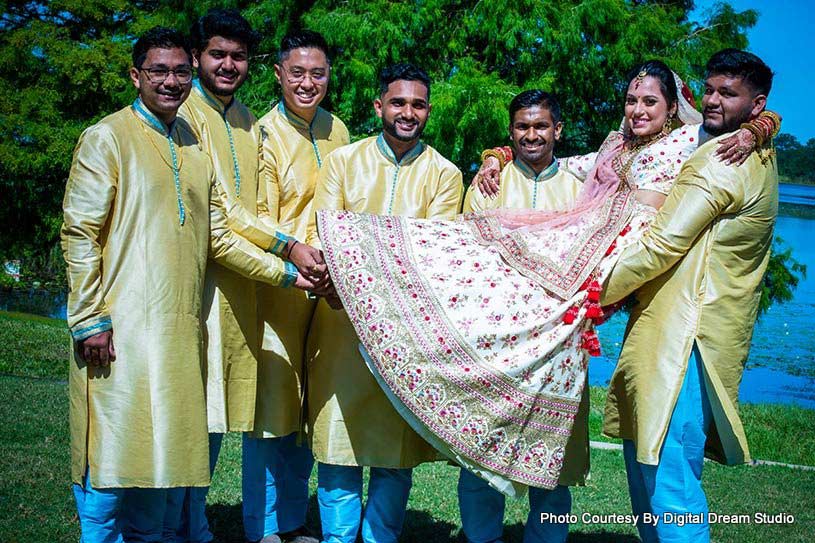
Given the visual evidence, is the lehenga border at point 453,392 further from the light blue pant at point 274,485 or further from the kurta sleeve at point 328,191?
the light blue pant at point 274,485

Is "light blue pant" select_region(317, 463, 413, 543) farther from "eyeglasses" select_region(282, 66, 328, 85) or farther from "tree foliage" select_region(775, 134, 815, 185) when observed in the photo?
"tree foliage" select_region(775, 134, 815, 185)

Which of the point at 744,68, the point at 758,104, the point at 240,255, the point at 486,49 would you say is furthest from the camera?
the point at 486,49

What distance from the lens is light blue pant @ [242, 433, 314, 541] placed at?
4.53 metres

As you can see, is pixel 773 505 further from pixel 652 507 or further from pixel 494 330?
pixel 494 330

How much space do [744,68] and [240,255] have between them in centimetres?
228

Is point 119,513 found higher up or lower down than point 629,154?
lower down

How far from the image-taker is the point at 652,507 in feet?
12.4

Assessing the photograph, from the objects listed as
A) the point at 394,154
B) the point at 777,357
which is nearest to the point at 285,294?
the point at 394,154

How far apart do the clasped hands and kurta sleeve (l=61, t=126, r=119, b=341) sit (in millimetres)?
938

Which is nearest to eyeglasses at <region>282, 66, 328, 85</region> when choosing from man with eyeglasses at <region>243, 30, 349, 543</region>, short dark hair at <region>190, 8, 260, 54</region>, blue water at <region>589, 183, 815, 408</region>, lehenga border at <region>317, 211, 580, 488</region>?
man with eyeglasses at <region>243, 30, 349, 543</region>

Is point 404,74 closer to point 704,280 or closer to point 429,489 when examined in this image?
point 704,280

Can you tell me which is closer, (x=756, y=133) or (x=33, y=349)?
(x=756, y=133)

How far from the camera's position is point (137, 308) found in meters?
3.53

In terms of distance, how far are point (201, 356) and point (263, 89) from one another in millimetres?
8232
